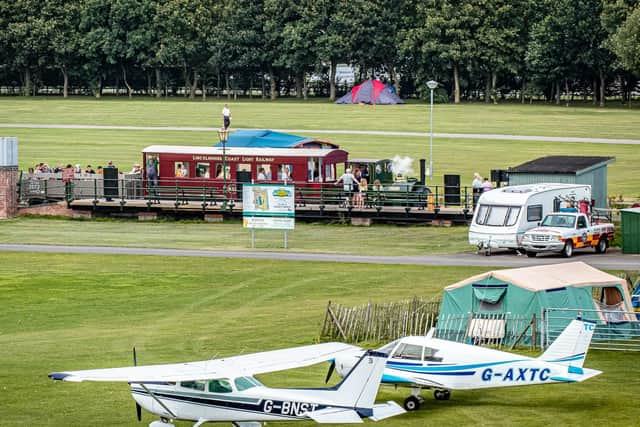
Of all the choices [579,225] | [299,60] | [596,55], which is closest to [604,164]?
[579,225]

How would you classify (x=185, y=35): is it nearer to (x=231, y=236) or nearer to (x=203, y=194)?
(x=203, y=194)

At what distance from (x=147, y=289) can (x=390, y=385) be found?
730 inches

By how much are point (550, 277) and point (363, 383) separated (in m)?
12.5

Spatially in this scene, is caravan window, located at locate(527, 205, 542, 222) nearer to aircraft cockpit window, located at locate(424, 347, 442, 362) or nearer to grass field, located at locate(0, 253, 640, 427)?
grass field, located at locate(0, 253, 640, 427)

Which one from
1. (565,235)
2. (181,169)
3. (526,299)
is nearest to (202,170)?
(181,169)

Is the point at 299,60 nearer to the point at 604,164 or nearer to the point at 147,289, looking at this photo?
the point at 604,164

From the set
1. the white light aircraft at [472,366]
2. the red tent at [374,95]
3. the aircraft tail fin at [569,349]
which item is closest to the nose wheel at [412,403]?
the white light aircraft at [472,366]

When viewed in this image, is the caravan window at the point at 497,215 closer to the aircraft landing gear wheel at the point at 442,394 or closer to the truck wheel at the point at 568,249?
the truck wheel at the point at 568,249

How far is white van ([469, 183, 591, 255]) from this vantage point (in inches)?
1930

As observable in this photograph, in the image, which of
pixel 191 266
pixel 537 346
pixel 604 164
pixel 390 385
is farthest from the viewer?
pixel 604 164

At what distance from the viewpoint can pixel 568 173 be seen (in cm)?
5491

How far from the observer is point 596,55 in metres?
131

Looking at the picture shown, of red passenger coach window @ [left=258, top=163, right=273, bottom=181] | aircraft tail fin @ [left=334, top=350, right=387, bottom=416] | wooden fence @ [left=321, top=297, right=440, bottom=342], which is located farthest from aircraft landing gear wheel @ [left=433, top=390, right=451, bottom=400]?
red passenger coach window @ [left=258, top=163, right=273, bottom=181]

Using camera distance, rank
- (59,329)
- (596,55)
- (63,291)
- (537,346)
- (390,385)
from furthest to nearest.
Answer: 1. (596,55)
2. (63,291)
3. (59,329)
4. (537,346)
5. (390,385)
